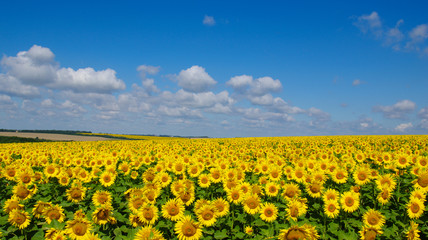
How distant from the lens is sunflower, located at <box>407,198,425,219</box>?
5412mm

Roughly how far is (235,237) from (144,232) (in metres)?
2.07

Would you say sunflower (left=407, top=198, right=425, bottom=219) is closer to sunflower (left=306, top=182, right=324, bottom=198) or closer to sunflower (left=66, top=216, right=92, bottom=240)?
sunflower (left=306, top=182, right=324, bottom=198)

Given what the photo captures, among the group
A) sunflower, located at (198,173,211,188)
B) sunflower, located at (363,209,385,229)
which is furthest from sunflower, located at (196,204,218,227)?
sunflower, located at (363,209,385,229)

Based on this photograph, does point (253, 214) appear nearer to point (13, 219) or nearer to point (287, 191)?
point (287, 191)

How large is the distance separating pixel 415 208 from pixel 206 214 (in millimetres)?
4373

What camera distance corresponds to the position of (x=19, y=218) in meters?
4.99

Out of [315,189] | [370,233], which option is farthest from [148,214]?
[315,189]

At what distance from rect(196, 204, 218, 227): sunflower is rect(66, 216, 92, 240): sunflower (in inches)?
71.4

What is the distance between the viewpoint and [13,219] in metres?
4.99

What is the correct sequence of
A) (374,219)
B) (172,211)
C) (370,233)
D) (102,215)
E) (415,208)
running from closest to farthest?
(370,233)
(102,215)
(374,219)
(172,211)
(415,208)

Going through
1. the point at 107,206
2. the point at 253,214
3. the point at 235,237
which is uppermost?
the point at 107,206

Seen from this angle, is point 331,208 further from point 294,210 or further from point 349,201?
point 294,210

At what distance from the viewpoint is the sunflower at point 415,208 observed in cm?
541

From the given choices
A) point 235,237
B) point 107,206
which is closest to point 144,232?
point 107,206
